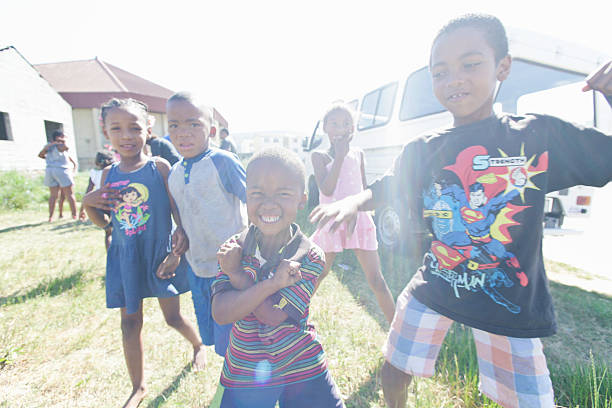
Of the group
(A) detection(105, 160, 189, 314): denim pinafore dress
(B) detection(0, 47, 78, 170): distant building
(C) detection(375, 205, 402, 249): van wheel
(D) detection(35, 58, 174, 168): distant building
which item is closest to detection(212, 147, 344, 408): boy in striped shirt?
(A) detection(105, 160, 189, 314): denim pinafore dress

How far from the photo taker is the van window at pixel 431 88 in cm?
403

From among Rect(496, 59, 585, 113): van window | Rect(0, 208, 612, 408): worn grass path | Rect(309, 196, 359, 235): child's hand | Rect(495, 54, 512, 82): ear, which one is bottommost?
Rect(0, 208, 612, 408): worn grass path

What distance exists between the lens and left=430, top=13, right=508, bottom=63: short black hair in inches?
49.8

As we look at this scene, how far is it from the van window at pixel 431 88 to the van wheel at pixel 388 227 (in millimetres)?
1460

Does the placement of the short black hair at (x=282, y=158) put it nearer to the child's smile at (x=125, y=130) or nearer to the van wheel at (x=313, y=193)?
the child's smile at (x=125, y=130)

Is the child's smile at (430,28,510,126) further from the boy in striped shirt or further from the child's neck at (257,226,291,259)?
the child's neck at (257,226,291,259)

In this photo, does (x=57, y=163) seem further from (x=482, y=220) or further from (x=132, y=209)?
(x=482, y=220)

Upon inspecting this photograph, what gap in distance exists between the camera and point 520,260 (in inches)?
47.2

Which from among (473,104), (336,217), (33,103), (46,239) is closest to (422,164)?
(473,104)

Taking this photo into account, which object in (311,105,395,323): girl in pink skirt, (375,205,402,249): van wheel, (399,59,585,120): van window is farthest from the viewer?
(375,205,402,249): van wheel

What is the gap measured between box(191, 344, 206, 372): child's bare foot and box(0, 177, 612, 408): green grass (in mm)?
64

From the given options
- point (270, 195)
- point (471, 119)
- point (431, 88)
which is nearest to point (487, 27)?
point (471, 119)

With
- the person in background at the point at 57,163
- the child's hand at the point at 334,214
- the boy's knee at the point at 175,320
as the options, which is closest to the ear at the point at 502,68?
the child's hand at the point at 334,214

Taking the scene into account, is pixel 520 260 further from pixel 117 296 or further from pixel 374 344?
pixel 117 296
